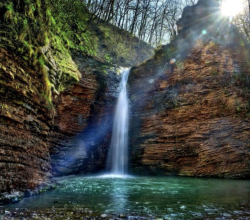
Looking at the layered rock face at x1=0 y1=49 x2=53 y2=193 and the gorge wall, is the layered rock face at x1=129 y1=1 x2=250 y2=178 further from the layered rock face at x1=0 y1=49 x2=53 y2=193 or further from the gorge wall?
the layered rock face at x1=0 y1=49 x2=53 y2=193

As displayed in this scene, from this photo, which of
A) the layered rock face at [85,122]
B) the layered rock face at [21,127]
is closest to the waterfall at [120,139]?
the layered rock face at [85,122]

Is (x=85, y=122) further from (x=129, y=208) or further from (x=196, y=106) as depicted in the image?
(x=129, y=208)

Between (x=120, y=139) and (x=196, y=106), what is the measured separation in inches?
214

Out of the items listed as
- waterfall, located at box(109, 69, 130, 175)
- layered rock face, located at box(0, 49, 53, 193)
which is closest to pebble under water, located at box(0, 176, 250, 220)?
layered rock face, located at box(0, 49, 53, 193)

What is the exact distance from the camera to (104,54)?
24.7 meters

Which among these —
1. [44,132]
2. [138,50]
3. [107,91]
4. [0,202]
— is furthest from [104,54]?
[0,202]

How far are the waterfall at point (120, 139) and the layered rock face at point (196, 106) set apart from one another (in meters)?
0.52

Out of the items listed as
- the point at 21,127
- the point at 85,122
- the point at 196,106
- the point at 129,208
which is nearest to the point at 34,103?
the point at 21,127

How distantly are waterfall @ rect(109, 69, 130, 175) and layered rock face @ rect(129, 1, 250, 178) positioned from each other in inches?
20.5

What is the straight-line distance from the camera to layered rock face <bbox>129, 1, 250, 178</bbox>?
11461mm

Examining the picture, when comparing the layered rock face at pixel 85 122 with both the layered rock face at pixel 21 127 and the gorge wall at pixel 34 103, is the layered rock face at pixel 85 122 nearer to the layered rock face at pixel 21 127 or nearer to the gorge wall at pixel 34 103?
the gorge wall at pixel 34 103

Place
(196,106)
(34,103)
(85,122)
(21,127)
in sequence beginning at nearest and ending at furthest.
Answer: (21,127)
(34,103)
(196,106)
(85,122)

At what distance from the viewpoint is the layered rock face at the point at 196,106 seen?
1146cm

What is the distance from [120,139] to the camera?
1477cm
